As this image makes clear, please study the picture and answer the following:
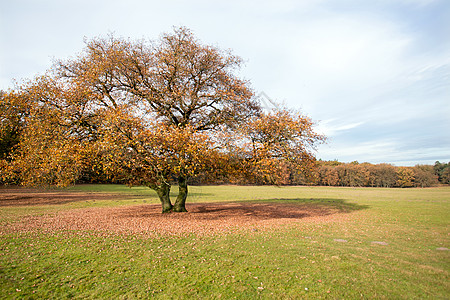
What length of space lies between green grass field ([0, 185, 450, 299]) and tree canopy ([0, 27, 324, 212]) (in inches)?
191

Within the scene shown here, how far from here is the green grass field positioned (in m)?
5.56

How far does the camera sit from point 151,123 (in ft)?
46.6

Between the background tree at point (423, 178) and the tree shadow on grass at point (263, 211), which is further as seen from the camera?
the background tree at point (423, 178)

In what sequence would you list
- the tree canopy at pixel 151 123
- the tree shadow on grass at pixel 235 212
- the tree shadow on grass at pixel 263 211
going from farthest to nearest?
the tree shadow on grass at pixel 263 211
the tree shadow on grass at pixel 235 212
the tree canopy at pixel 151 123

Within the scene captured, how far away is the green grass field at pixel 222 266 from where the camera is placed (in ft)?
18.2

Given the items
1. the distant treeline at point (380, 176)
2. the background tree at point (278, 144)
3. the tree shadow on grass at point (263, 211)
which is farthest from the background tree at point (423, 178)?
the background tree at point (278, 144)

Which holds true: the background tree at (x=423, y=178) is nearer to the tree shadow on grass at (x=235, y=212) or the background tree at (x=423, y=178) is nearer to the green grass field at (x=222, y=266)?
the tree shadow on grass at (x=235, y=212)

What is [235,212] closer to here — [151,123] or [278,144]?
[278,144]

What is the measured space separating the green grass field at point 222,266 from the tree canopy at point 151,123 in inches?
191

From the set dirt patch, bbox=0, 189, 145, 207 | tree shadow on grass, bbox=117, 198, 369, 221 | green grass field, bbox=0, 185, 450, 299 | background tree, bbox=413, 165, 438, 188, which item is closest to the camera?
green grass field, bbox=0, 185, 450, 299

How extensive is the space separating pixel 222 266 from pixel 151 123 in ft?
31.2

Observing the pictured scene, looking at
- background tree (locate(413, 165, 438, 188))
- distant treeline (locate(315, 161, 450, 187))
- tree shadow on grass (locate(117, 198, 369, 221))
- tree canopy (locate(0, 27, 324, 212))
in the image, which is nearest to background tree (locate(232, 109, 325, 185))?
tree canopy (locate(0, 27, 324, 212))

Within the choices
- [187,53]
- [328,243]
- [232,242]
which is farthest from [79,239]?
[187,53]

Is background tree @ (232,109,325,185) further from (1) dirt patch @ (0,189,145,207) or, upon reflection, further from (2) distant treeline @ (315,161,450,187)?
(2) distant treeline @ (315,161,450,187)
